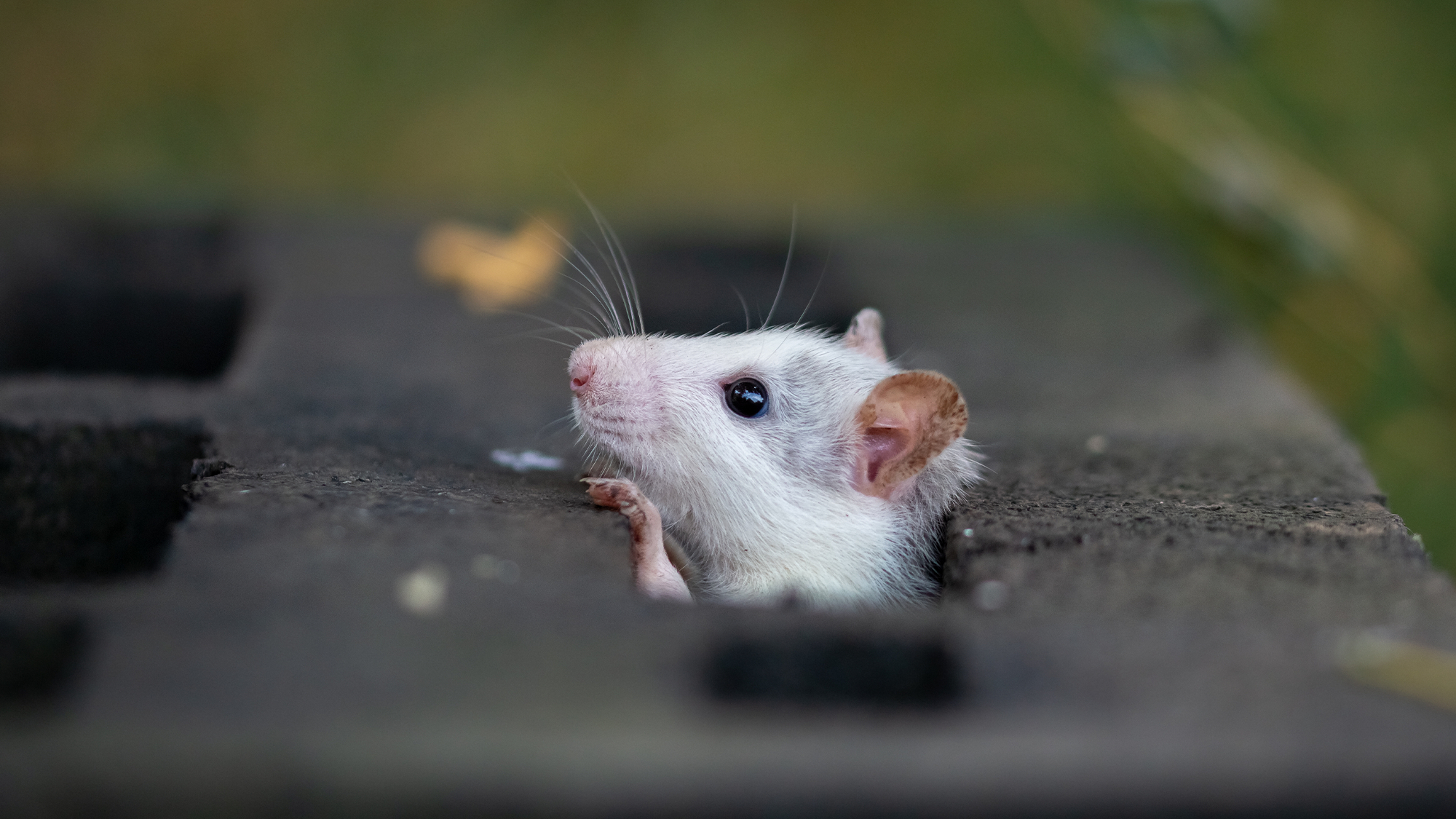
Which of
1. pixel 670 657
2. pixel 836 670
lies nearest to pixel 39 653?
pixel 670 657

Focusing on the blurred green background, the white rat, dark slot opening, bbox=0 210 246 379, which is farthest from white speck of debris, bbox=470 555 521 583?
the blurred green background

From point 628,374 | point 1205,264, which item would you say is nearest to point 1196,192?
point 1205,264

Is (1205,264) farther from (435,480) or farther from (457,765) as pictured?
(457,765)

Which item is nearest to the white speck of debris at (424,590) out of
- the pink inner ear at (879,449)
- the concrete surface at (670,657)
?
the concrete surface at (670,657)

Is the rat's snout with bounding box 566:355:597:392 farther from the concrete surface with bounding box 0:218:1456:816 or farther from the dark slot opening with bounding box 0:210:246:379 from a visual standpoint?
the dark slot opening with bounding box 0:210:246:379

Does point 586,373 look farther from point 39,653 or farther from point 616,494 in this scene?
point 39,653

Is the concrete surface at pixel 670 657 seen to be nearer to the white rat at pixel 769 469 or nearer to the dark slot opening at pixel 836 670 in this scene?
the dark slot opening at pixel 836 670
